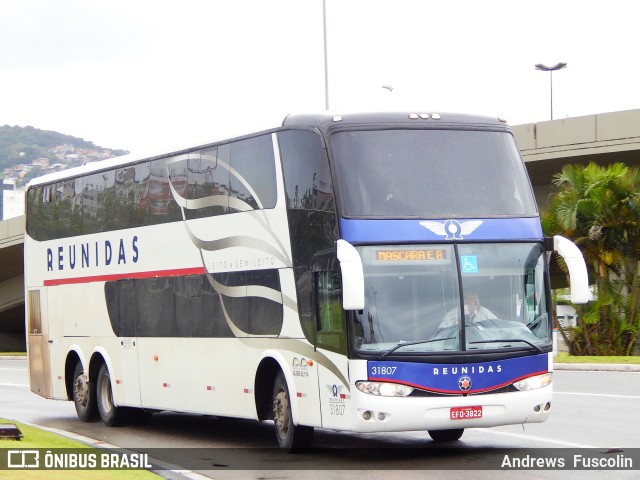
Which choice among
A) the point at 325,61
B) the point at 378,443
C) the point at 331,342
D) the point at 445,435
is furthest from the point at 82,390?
the point at 325,61

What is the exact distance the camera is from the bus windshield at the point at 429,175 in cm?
1367

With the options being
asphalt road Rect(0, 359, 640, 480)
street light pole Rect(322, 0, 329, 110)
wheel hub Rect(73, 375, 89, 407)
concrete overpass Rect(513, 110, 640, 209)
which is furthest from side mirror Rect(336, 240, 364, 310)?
street light pole Rect(322, 0, 329, 110)

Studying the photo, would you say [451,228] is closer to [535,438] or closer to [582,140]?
[535,438]

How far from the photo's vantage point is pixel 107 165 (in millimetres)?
19750

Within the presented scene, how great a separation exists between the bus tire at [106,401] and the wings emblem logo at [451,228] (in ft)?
25.1

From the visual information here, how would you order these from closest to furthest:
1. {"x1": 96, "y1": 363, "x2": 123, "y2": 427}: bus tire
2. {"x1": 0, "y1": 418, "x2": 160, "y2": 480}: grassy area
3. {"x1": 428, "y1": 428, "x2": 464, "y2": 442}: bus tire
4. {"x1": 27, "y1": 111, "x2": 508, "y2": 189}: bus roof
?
{"x1": 0, "y1": 418, "x2": 160, "y2": 480}: grassy area → {"x1": 27, "y1": 111, "x2": 508, "y2": 189}: bus roof → {"x1": 428, "y1": 428, "x2": 464, "y2": 442}: bus tire → {"x1": 96, "y1": 363, "x2": 123, "y2": 427}: bus tire

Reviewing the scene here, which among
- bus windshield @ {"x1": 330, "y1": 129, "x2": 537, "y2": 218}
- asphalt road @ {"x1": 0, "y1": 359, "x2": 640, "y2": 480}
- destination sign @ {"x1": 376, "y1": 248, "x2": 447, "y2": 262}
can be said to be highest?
bus windshield @ {"x1": 330, "y1": 129, "x2": 537, "y2": 218}

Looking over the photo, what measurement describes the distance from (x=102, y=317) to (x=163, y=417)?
2812mm

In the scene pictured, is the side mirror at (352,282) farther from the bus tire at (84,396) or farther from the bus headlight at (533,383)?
the bus tire at (84,396)

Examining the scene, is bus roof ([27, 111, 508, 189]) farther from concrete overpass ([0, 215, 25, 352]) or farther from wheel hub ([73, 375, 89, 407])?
concrete overpass ([0, 215, 25, 352])

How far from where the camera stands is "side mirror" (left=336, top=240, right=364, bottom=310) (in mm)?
12594

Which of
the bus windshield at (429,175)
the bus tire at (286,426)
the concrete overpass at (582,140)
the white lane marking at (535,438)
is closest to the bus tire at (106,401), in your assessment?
the bus tire at (286,426)

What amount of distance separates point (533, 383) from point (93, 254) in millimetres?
8607

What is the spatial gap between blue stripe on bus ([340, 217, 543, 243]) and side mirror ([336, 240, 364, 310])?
Result: 25.3 inches
